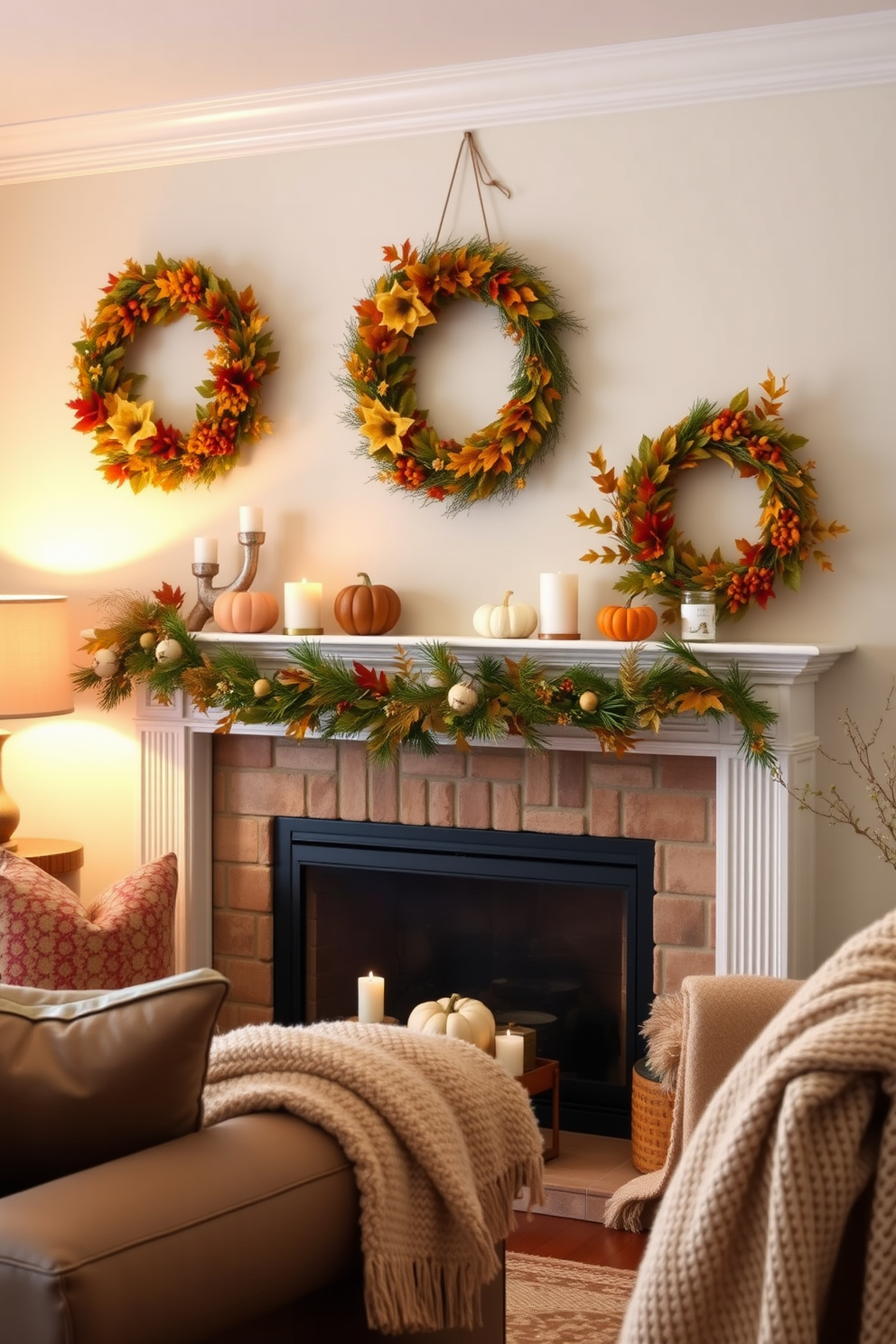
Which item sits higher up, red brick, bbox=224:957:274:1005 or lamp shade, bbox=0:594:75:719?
lamp shade, bbox=0:594:75:719

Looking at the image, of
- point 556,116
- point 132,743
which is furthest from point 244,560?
point 556,116

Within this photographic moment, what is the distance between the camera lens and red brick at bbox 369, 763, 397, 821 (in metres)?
3.52

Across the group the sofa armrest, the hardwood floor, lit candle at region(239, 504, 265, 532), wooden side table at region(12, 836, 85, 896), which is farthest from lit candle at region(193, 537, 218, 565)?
the sofa armrest

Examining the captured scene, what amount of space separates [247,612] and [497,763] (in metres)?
0.74

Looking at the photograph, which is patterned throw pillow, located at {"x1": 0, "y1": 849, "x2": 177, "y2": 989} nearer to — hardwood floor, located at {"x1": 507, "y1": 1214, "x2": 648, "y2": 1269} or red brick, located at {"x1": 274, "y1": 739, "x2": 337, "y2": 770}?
red brick, located at {"x1": 274, "y1": 739, "x2": 337, "y2": 770}

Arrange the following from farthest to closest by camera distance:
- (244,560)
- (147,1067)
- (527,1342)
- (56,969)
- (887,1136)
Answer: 1. (244,560)
2. (56,969)
3. (527,1342)
4. (147,1067)
5. (887,1136)

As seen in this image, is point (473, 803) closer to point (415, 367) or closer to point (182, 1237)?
point (415, 367)

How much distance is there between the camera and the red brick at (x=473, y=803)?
11.2 feet

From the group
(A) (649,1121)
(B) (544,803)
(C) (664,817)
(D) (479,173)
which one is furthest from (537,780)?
(D) (479,173)

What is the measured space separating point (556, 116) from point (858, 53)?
708 mm

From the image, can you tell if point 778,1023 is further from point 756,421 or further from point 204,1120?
point 756,421

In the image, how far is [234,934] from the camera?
371 cm

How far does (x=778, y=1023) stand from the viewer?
4.40 ft

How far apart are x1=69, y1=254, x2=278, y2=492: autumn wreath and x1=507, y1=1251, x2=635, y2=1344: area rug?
2106 mm
